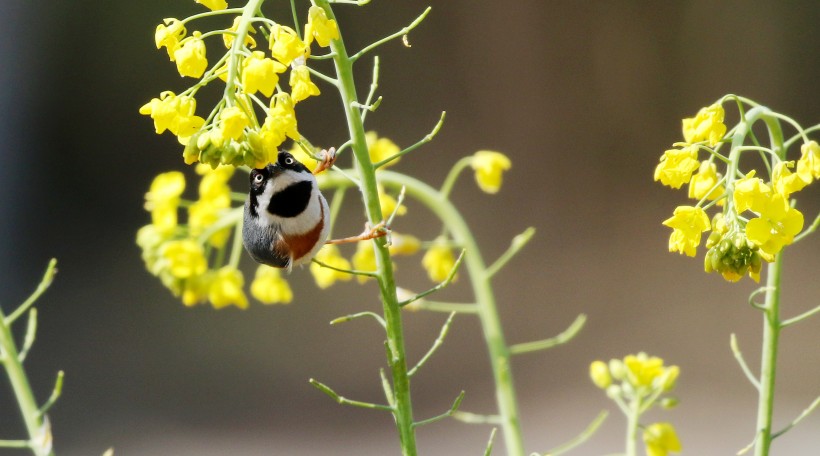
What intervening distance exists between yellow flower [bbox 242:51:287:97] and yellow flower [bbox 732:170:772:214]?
353 mm

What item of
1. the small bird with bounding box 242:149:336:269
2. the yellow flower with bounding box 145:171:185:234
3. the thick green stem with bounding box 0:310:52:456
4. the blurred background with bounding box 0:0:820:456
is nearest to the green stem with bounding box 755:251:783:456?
the small bird with bounding box 242:149:336:269

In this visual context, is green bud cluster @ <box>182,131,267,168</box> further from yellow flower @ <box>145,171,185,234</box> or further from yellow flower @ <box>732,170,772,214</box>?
yellow flower @ <box>145,171,185,234</box>

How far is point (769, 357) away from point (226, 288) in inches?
26.0

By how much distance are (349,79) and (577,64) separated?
7.51 ft

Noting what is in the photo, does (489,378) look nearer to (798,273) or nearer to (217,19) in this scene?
(798,273)

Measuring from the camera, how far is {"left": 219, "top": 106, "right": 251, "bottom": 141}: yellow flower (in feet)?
2.24

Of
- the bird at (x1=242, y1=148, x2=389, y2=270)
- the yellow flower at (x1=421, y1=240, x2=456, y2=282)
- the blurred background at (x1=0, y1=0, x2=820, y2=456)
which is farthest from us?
the blurred background at (x1=0, y1=0, x2=820, y2=456)

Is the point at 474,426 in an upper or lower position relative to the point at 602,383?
upper

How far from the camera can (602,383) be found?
1.04 m

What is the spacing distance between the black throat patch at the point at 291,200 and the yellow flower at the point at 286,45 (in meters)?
0.17

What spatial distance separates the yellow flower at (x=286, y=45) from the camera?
0.69m

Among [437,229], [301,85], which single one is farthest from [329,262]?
[437,229]

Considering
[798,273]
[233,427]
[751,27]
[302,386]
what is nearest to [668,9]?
[751,27]

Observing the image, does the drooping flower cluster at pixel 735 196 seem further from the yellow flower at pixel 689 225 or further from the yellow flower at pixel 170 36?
the yellow flower at pixel 170 36
